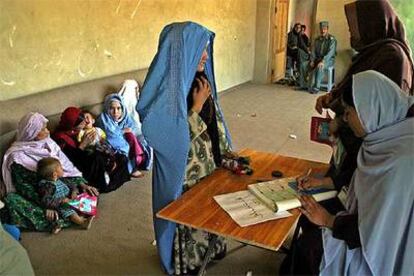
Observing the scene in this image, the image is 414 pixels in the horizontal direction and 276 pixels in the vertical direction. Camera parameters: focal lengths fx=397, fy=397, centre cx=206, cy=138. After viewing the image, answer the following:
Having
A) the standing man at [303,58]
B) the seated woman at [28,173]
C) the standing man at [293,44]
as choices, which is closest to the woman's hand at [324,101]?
the seated woman at [28,173]

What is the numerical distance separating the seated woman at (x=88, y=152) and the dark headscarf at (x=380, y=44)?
188 centimetres

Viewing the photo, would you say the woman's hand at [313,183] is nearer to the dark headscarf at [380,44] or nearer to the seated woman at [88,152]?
the dark headscarf at [380,44]

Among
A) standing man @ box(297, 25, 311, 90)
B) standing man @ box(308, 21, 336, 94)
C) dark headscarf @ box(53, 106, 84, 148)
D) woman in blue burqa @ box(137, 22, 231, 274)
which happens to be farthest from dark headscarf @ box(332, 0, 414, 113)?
standing man @ box(297, 25, 311, 90)

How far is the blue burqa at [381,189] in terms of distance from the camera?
135cm

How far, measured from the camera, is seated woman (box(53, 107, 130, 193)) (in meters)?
3.18

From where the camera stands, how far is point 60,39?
11.8 ft

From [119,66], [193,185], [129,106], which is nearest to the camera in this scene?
[193,185]

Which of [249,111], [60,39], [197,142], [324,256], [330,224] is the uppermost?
[60,39]

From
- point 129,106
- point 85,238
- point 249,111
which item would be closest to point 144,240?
point 85,238

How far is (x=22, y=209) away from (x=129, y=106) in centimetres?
148

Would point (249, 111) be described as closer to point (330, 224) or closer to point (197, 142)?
point (197, 142)

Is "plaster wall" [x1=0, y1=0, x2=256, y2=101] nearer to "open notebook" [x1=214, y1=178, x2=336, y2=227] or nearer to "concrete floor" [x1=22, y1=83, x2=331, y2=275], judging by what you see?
"concrete floor" [x1=22, y1=83, x2=331, y2=275]

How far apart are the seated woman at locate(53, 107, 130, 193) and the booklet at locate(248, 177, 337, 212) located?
1771mm

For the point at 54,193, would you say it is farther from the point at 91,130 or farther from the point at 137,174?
the point at 137,174
